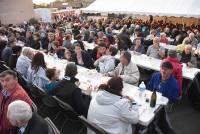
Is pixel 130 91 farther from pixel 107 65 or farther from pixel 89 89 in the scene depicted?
pixel 107 65

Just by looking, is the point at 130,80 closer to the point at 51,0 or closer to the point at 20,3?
the point at 20,3

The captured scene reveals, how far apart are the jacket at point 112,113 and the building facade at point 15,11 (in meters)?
22.4

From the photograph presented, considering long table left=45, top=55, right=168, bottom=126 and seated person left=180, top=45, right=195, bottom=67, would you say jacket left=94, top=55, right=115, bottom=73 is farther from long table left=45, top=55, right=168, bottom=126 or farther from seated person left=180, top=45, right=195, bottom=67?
seated person left=180, top=45, right=195, bottom=67

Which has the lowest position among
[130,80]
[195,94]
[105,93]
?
[195,94]

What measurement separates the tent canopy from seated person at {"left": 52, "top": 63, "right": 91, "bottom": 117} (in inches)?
294

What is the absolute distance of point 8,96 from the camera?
325cm

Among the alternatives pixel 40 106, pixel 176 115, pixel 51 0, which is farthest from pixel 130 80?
pixel 51 0

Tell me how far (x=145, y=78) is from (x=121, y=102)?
2914mm

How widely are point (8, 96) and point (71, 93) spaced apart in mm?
878

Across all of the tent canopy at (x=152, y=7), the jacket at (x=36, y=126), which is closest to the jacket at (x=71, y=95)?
the jacket at (x=36, y=126)

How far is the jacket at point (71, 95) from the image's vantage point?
12.1 feet

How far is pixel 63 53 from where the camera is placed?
7113mm

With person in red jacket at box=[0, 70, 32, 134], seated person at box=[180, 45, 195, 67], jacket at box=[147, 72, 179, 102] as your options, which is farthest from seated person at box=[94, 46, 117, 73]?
person in red jacket at box=[0, 70, 32, 134]

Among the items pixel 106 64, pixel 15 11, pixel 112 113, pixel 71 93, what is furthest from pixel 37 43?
pixel 15 11
